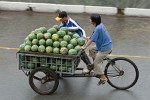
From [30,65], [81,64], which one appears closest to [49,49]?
[30,65]

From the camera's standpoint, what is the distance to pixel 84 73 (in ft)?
25.9

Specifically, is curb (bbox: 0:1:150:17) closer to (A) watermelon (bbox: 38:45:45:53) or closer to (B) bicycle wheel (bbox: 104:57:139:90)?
(B) bicycle wheel (bbox: 104:57:139:90)

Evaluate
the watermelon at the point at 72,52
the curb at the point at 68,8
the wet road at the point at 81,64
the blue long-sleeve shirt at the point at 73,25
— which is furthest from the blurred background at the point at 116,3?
the watermelon at the point at 72,52

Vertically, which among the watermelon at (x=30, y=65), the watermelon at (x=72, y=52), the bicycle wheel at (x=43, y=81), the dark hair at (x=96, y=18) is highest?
the dark hair at (x=96, y=18)

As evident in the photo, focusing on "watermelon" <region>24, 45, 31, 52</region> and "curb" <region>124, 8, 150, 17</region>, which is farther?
"curb" <region>124, 8, 150, 17</region>

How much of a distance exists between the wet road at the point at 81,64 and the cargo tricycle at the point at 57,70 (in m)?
0.19

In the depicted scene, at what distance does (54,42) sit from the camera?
24.9ft

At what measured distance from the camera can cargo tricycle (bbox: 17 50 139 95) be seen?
24.6 feet

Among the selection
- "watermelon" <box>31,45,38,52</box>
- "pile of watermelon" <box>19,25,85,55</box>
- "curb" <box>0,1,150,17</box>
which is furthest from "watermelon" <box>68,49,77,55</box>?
"curb" <box>0,1,150,17</box>

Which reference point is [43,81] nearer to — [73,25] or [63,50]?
[63,50]

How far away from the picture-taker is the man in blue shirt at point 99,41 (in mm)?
7527

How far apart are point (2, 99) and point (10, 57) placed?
255 centimetres

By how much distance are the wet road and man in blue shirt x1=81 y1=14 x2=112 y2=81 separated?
1.95 feet

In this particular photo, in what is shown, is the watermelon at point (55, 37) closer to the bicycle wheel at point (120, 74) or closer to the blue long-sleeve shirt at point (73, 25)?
the blue long-sleeve shirt at point (73, 25)
